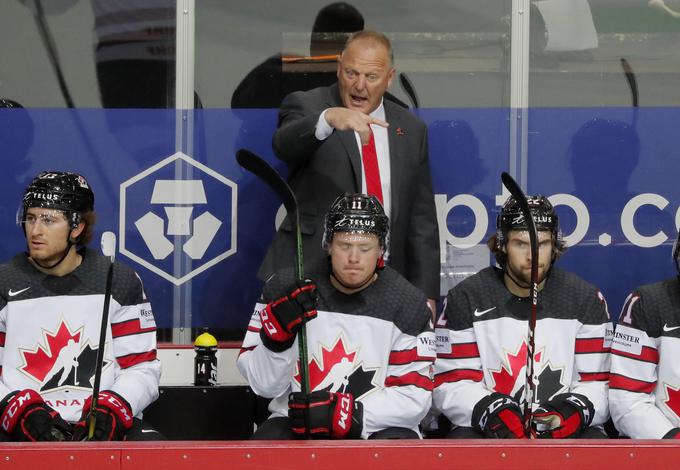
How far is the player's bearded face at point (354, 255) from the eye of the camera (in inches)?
142

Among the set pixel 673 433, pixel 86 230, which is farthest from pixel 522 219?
pixel 86 230

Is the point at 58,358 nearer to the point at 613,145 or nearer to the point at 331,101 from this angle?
the point at 331,101

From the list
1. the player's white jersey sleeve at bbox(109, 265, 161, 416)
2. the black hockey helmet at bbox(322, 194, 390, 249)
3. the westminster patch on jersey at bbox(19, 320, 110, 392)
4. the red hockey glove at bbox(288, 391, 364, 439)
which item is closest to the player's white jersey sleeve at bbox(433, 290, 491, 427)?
the black hockey helmet at bbox(322, 194, 390, 249)

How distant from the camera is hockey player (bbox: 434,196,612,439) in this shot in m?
3.76

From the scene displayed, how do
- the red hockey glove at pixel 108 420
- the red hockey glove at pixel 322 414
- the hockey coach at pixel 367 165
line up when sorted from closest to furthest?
the red hockey glove at pixel 322 414 < the red hockey glove at pixel 108 420 < the hockey coach at pixel 367 165

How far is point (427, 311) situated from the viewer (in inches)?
144

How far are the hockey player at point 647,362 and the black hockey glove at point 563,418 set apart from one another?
10 cm

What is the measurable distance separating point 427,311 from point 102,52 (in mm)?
1832

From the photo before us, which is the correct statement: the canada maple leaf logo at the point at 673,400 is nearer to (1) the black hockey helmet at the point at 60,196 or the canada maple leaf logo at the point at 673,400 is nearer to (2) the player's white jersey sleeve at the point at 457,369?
(2) the player's white jersey sleeve at the point at 457,369

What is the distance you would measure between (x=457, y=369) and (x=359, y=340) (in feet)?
1.15

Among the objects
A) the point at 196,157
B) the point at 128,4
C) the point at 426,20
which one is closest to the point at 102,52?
the point at 128,4

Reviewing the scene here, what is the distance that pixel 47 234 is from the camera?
3.68 meters

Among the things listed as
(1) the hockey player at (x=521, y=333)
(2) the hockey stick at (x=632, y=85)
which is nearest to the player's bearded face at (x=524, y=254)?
(1) the hockey player at (x=521, y=333)

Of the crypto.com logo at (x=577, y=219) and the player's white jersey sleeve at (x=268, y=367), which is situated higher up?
the crypto.com logo at (x=577, y=219)
